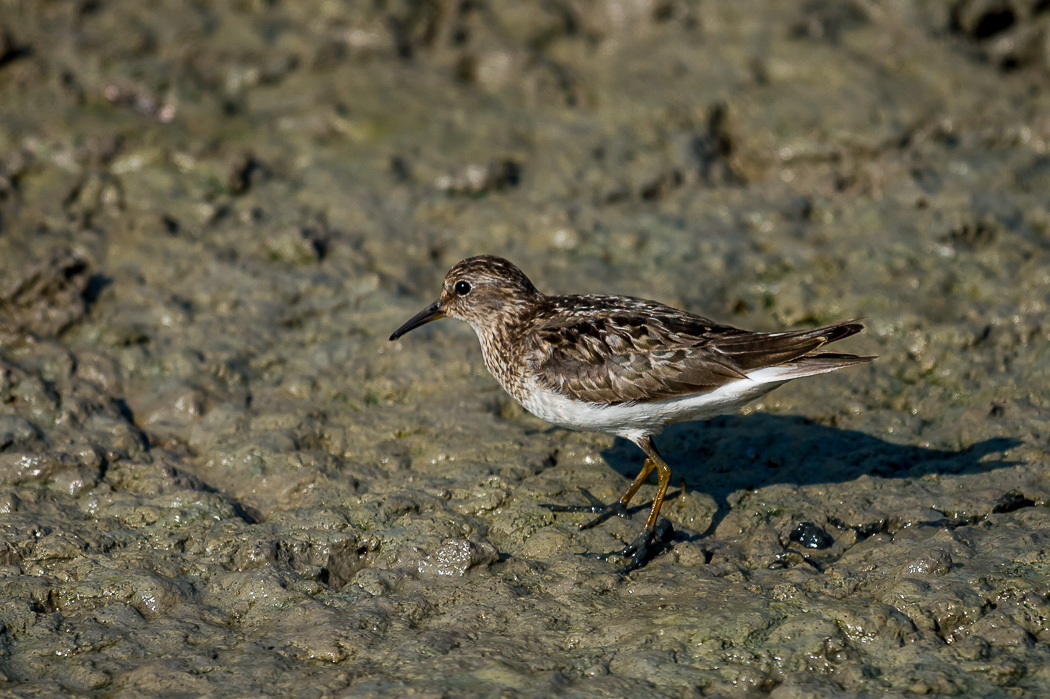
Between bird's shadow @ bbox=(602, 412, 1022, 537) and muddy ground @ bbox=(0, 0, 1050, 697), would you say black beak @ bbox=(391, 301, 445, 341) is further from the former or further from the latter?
bird's shadow @ bbox=(602, 412, 1022, 537)

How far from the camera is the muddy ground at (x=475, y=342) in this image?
5176mm

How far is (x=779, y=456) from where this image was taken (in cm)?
675

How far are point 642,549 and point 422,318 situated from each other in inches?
93.7

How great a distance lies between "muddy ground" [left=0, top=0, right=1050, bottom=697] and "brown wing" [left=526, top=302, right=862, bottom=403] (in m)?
0.75

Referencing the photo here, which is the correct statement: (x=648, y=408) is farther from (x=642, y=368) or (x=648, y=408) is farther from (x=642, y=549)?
(x=642, y=549)

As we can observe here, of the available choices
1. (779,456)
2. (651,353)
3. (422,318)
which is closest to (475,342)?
(422,318)

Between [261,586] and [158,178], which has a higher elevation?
[158,178]

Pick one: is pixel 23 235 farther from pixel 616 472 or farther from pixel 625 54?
pixel 625 54

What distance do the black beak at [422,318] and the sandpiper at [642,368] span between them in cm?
76

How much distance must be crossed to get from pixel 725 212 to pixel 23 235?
5.89m

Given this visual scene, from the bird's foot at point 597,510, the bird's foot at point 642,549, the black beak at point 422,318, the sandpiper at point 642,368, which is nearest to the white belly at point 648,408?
the sandpiper at point 642,368

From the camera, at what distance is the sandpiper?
238 inches

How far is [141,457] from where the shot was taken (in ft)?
21.8

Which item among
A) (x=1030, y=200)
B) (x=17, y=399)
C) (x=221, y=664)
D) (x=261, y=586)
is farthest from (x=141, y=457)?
(x=1030, y=200)
